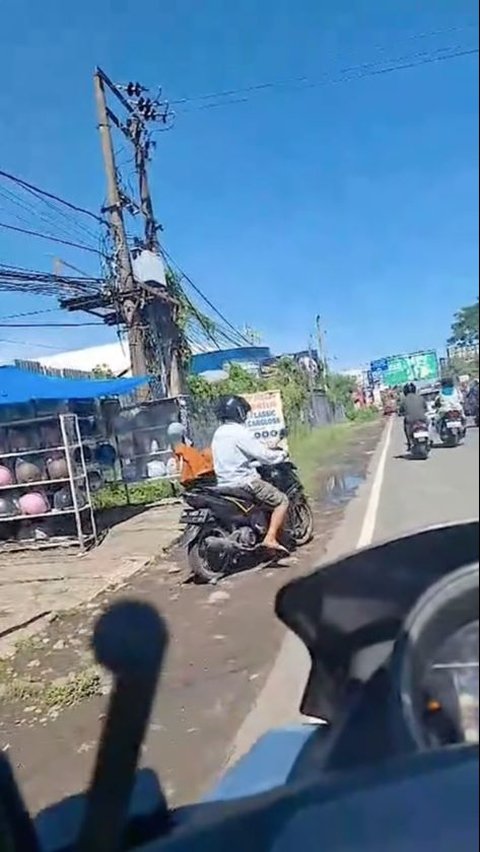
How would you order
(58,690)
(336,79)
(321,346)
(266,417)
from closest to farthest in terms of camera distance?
(336,79) < (321,346) < (266,417) < (58,690)

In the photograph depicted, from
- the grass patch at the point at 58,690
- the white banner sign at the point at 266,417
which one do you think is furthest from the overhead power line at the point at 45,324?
the grass patch at the point at 58,690

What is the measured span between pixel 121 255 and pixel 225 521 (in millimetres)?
458

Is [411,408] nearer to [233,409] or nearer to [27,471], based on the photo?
[233,409]

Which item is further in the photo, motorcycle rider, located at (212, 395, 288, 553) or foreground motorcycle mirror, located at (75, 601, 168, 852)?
motorcycle rider, located at (212, 395, 288, 553)

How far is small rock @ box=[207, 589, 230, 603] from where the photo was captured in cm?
134

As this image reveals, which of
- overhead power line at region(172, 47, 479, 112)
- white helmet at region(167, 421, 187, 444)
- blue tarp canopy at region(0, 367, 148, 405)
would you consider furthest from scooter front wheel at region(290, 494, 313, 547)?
overhead power line at region(172, 47, 479, 112)

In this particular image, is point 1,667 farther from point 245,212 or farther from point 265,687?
point 245,212

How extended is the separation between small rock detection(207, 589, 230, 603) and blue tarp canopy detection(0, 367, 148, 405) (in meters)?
0.34

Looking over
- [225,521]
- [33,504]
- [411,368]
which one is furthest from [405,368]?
[33,504]

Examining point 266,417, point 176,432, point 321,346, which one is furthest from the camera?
point 176,432

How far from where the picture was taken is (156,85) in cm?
112

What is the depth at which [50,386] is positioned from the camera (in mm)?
1284

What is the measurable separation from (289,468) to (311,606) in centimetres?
36

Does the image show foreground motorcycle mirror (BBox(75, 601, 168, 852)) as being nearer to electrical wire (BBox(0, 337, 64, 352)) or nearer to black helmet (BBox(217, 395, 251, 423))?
black helmet (BBox(217, 395, 251, 423))
